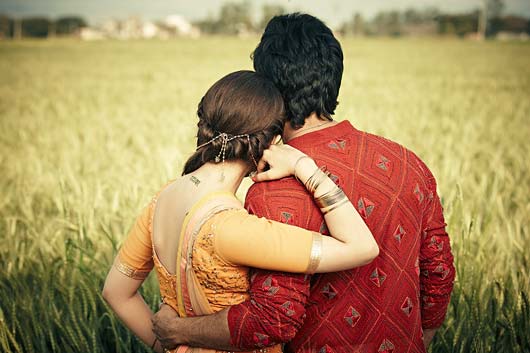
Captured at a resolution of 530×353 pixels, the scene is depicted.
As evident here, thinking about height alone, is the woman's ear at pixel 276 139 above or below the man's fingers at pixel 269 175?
above

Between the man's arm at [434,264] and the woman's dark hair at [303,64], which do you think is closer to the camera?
the woman's dark hair at [303,64]

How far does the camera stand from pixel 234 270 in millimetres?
1288

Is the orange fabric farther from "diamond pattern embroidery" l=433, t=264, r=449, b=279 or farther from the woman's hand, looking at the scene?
"diamond pattern embroidery" l=433, t=264, r=449, b=279

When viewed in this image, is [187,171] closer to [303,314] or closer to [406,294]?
[303,314]

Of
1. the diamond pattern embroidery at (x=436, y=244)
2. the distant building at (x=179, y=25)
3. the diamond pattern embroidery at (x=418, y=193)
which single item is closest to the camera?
the diamond pattern embroidery at (x=418, y=193)

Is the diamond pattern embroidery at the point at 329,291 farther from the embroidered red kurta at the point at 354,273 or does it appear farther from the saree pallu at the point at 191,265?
the saree pallu at the point at 191,265

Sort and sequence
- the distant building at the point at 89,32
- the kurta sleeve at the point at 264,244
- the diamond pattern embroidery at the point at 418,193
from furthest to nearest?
the distant building at the point at 89,32 < the diamond pattern embroidery at the point at 418,193 < the kurta sleeve at the point at 264,244

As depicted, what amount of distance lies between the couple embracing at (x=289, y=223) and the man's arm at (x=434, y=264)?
0.04 ft

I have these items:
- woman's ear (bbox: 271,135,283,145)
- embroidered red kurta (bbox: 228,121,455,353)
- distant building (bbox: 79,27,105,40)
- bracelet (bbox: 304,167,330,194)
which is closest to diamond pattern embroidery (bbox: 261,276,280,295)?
embroidered red kurta (bbox: 228,121,455,353)

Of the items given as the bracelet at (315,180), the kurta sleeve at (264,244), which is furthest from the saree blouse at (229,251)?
the bracelet at (315,180)

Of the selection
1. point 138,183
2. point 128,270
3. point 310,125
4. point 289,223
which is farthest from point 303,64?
point 138,183

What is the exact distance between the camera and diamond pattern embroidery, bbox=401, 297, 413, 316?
145cm

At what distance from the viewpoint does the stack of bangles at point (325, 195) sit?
127 cm

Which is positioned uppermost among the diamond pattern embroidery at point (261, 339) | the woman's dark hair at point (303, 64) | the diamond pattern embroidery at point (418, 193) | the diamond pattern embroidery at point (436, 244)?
the woman's dark hair at point (303, 64)
